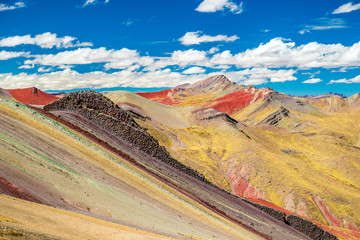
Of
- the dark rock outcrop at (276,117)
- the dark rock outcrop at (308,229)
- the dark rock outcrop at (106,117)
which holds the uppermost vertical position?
the dark rock outcrop at (276,117)

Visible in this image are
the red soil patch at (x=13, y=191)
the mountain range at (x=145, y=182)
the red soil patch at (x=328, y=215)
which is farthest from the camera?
the red soil patch at (x=328, y=215)

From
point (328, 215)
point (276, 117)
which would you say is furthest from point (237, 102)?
point (328, 215)

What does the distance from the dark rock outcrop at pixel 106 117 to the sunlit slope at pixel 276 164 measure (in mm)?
19155

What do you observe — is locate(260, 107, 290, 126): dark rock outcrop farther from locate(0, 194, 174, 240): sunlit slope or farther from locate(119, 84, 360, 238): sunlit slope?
locate(0, 194, 174, 240): sunlit slope

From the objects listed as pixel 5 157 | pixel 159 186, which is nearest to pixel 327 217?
pixel 159 186

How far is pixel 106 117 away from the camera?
37.2 meters

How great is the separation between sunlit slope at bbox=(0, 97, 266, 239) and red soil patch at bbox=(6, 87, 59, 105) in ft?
313

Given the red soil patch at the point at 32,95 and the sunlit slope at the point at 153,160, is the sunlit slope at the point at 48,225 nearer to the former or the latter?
the sunlit slope at the point at 153,160

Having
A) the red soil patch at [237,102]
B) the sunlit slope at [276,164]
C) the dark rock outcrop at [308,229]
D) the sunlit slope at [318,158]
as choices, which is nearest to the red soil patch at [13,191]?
the dark rock outcrop at [308,229]

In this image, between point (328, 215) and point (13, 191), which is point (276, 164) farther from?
point (13, 191)

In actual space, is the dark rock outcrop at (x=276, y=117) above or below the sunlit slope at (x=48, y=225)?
above

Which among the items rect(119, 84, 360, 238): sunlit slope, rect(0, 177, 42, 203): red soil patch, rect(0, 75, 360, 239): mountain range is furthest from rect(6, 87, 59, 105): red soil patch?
rect(0, 177, 42, 203): red soil patch

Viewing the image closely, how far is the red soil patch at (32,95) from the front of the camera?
112331 mm

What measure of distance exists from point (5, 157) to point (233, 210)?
78.5ft
